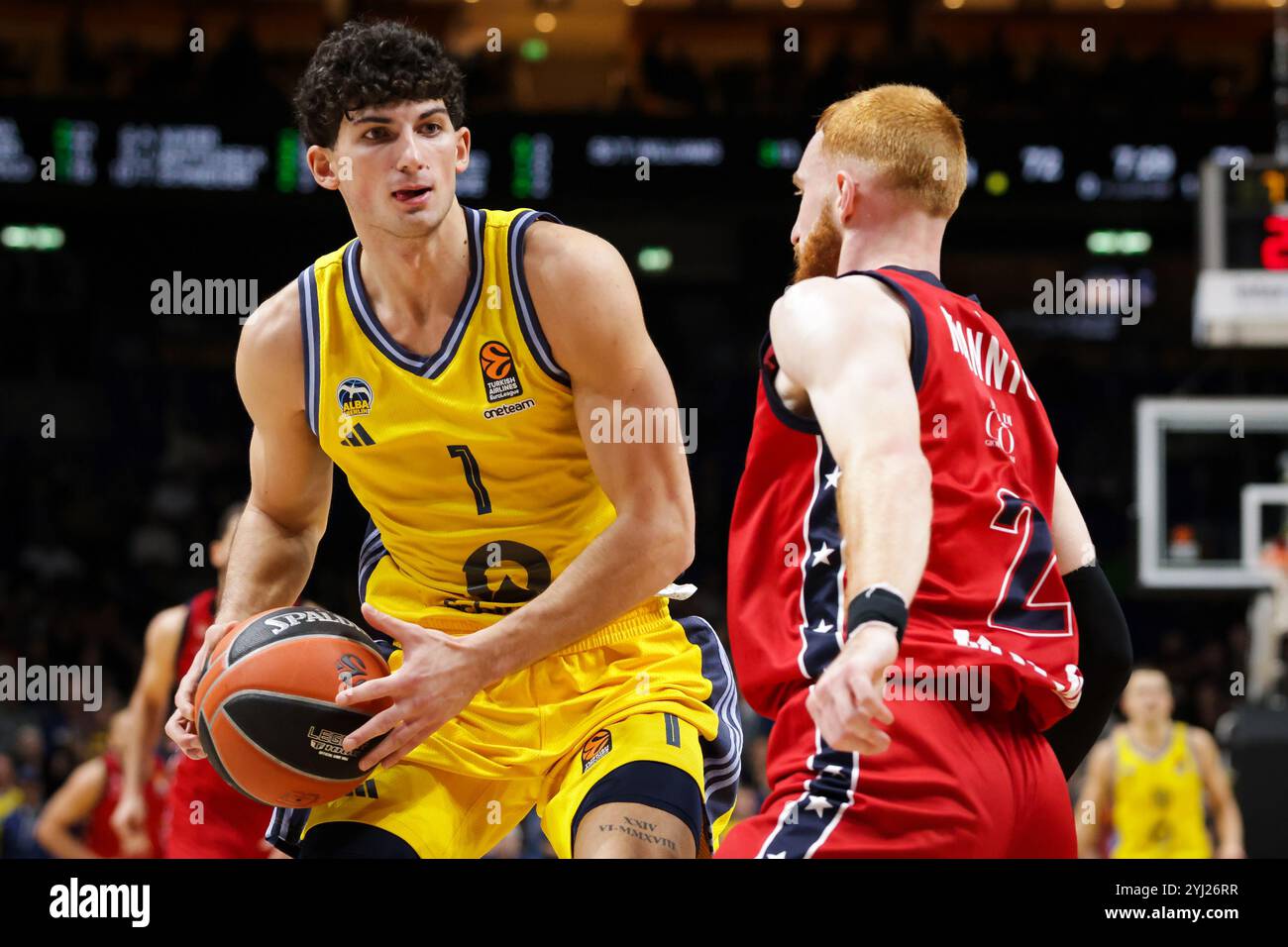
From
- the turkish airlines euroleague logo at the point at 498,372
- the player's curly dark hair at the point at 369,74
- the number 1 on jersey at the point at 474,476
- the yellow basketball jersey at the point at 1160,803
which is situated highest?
the player's curly dark hair at the point at 369,74

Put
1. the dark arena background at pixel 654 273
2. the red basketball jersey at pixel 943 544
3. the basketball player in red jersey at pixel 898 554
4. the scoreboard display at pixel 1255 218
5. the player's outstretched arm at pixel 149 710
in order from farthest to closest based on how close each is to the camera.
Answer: the dark arena background at pixel 654 273 → the scoreboard display at pixel 1255 218 → the player's outstretched arm at pixel 149 710 → the red basketball jersey at pixel 943 544 → the basketball player in red jersey at pixel 898 554

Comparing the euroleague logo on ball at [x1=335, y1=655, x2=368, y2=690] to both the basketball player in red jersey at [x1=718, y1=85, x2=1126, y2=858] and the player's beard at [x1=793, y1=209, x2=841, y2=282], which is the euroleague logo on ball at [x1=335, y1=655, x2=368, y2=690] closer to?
the basketball player in red jersey at [x1=718, y1=85, x2=1126, y2=858]

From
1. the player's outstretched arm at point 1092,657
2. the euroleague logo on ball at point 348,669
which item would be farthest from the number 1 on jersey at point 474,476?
the player's outstretched arm at point 1092,657

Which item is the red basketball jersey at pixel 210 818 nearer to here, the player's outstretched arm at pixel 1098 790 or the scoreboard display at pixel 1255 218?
the player's outstretched arm at pixel 1098 790

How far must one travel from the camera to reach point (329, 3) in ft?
48.0

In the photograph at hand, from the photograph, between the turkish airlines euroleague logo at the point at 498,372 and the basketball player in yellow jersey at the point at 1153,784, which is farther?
the basketball player in yellow jersey at the point at 1153,784

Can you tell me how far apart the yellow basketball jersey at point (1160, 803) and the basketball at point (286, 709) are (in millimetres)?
5460

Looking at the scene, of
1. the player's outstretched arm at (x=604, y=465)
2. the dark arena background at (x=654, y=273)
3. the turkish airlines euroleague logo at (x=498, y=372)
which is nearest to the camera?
the player's outstretched arm at (x=604, y=465)

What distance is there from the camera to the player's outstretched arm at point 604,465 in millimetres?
3070

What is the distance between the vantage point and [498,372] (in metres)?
3.18

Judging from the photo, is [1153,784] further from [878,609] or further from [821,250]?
[878,609]

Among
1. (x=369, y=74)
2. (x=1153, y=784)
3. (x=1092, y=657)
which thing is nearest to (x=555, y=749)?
(x=1092, y=657)
